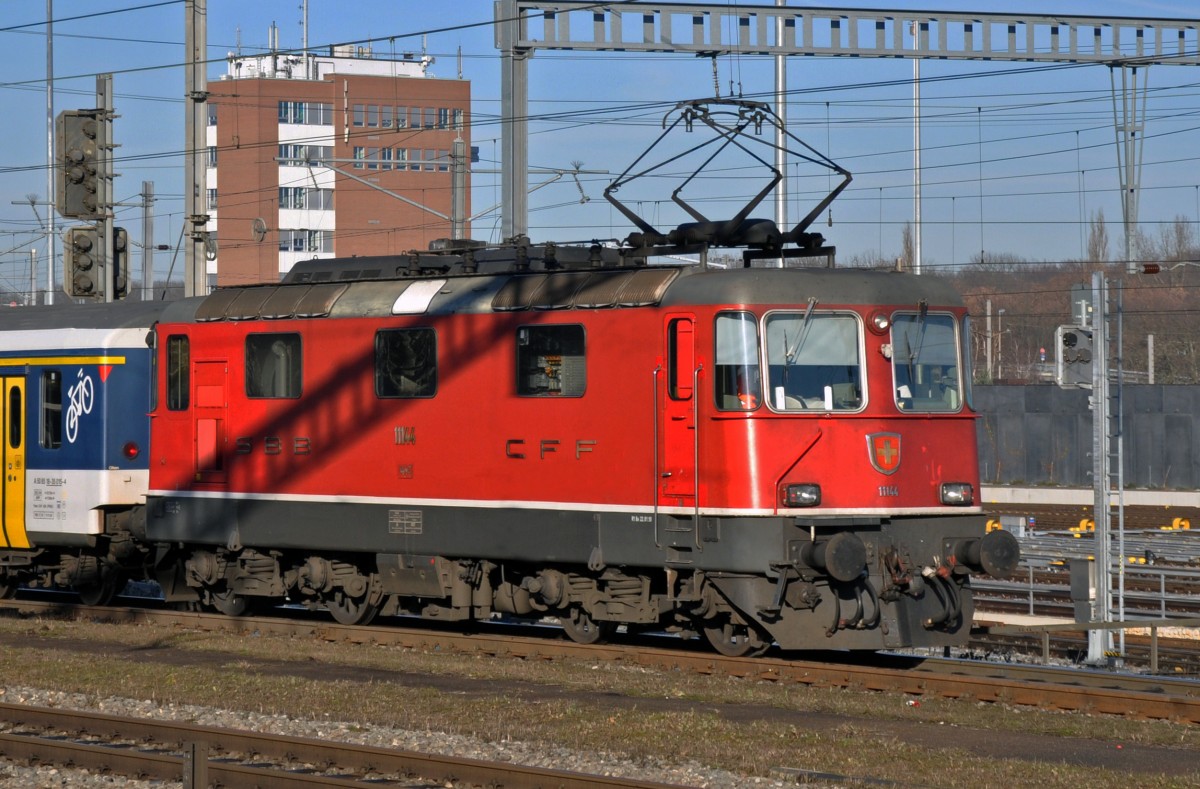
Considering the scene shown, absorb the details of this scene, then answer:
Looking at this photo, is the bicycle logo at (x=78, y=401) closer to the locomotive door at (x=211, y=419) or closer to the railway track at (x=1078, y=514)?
the locomotive door at (x=211, y=419)

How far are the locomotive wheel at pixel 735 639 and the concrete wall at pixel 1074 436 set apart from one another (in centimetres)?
3749

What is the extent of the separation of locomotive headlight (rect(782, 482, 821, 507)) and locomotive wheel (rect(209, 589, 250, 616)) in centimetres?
785

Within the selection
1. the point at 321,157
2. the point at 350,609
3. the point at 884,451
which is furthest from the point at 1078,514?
the point at 321,157

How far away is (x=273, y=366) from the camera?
17422 mm

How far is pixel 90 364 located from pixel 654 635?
8.17 metres

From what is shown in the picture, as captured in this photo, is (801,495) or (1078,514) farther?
(1078,514)

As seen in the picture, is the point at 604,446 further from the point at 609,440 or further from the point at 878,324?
the point at 878,324

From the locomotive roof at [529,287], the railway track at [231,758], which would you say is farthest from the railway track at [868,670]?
the railway track at [231,758]

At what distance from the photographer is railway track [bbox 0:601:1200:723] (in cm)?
1235

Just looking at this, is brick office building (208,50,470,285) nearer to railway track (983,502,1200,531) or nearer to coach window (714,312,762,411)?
railway track (983,502,1200,531)

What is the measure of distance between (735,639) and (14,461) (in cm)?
1056

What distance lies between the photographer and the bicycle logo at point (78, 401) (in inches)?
768

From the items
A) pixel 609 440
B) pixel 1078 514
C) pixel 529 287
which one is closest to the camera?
pixel 609 440

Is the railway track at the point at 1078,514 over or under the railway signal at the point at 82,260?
under
